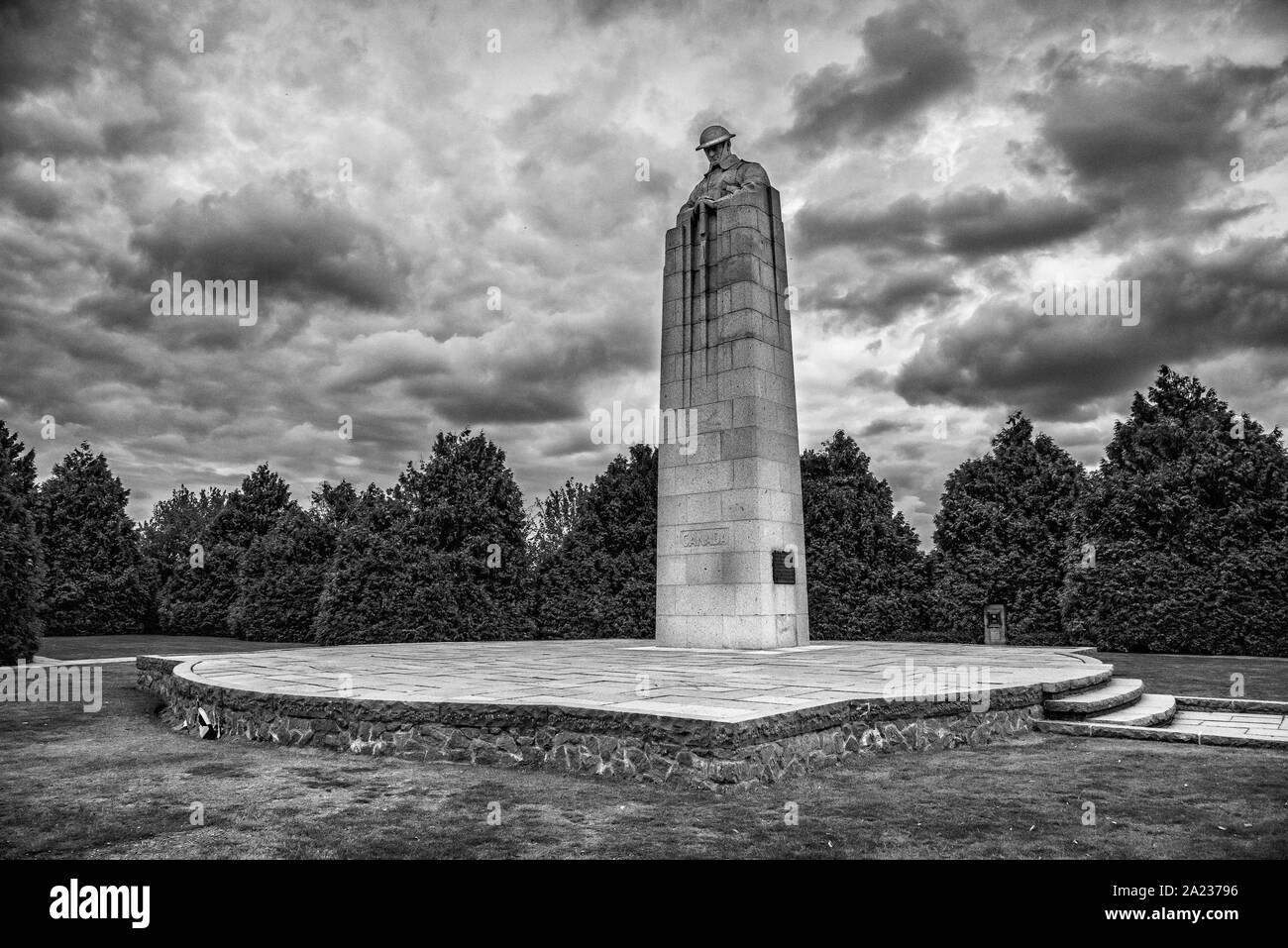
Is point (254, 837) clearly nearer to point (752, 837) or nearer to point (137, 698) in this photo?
point (752, 837)

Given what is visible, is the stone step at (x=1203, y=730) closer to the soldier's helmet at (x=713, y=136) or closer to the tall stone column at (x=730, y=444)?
the tall stone column at (x=730, y=444)

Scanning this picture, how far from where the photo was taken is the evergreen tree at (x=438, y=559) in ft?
65.2

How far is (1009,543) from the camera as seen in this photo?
20.2 meters

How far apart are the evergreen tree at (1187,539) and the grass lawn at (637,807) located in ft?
37.9

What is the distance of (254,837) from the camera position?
4.64 meters

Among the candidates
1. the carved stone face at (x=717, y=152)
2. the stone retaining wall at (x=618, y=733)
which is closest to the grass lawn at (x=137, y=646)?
the stone retaining wall at (x=618, y=733)

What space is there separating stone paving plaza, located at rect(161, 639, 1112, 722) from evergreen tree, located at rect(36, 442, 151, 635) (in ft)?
Answer: 61.3

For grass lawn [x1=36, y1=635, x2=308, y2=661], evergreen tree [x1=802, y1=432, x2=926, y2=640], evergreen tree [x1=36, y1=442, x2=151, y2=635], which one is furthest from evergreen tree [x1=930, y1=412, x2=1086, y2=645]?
evergreen tree [x1=36, y1=442, x2=151, y2=635]

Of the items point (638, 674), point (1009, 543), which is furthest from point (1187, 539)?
point (638, 674)

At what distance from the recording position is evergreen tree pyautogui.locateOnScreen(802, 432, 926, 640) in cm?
1978
